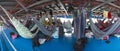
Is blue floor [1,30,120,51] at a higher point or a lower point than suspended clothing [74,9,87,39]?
lower

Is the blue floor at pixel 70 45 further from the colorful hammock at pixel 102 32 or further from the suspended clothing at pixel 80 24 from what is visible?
the colorful hammock at pixel 102 32

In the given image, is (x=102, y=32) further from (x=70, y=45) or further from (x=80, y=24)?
(x=70, y=45)

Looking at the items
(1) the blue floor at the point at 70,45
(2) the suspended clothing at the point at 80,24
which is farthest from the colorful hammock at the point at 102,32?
(1) the blue floor at the point at 70,45

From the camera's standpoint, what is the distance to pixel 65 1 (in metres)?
5.18

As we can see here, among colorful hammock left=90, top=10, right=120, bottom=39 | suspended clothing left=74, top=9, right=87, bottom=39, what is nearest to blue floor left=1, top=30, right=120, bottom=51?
suspended clothing left=74, top=9, right=87, bottom=39

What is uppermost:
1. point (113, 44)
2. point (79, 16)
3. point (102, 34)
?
point (79, 16)

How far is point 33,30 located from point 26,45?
4.01ft

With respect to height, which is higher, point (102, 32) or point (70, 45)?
point (102, 32)

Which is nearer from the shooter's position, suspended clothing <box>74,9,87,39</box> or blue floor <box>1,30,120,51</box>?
suspended clothing <box>74,9,87,39</box>

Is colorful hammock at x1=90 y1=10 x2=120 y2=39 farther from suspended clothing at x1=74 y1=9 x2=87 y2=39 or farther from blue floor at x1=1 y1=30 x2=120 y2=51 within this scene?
blue floor at x1=1 y1=30 x2=120 y2=51

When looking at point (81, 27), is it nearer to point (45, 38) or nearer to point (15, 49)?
point (45, 38)

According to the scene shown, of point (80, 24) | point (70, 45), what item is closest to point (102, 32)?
point (80, 24)

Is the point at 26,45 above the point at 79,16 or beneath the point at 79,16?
beneath

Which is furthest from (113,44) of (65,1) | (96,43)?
(65,1)
